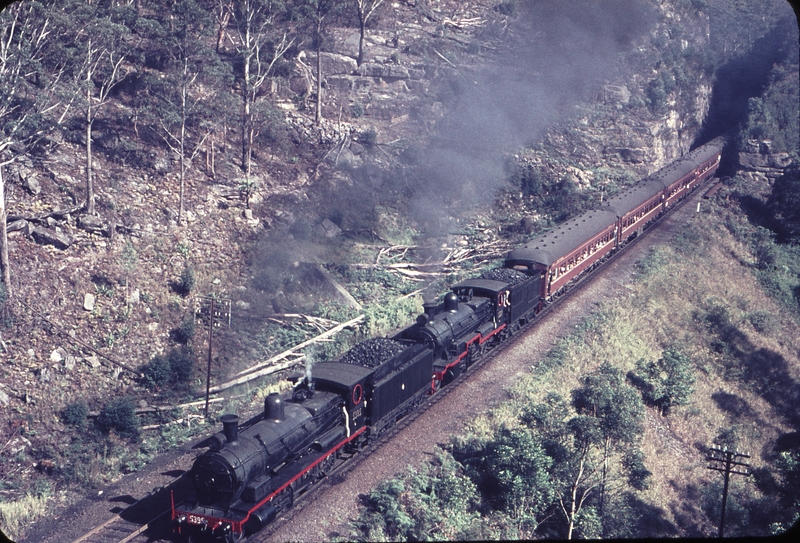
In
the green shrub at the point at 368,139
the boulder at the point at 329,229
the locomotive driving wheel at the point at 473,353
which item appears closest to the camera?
the locomotive driving wheel at the point at 473,353

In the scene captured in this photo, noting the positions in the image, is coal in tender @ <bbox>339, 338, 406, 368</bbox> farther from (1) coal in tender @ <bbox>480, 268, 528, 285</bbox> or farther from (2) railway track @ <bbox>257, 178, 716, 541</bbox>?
(1) coal in tender @ <bbox>480, 268, 528, 285</bbox>

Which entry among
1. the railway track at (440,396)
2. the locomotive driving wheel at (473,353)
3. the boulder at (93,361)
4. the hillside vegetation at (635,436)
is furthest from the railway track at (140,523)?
the locomotive driving wheel at (473,353)

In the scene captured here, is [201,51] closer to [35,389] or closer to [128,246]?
[128,246]


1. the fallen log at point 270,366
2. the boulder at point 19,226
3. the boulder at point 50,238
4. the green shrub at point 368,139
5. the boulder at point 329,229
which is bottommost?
the fallen log at point 270,366

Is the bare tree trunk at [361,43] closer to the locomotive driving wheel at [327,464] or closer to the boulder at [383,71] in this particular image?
the boulder at [383,71]

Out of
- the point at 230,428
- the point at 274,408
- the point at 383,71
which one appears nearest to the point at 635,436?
the point at 274,408
